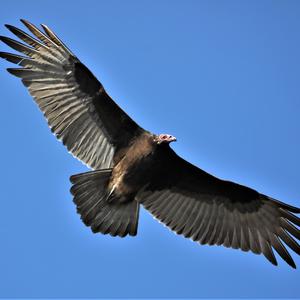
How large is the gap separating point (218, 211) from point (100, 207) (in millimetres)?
1899

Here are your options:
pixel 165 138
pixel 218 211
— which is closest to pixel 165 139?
pixel 165 138

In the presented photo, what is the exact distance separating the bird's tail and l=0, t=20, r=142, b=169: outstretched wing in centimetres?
37

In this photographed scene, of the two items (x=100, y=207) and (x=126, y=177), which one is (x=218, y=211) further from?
(x=100, y=207)

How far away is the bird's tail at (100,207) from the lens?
9859mm

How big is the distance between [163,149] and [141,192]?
2.82 ft

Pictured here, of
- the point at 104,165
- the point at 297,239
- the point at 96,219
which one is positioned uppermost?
the point at 297,239

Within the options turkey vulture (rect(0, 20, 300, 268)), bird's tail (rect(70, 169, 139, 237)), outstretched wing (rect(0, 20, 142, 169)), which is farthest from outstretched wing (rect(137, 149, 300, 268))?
outstretched wing (rect(0, 20, 142, 169))

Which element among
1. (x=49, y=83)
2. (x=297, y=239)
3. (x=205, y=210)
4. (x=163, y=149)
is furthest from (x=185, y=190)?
(x=49, y=83)

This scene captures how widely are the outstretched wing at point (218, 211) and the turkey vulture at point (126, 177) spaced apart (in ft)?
0.05

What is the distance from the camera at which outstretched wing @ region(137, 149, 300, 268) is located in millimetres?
10555

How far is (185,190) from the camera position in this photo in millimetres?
10836

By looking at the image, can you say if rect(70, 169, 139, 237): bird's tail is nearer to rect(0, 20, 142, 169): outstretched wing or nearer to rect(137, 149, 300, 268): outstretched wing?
rect(0, 20, 142, 169): outstretched wing

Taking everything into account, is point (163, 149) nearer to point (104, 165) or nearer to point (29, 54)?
point (104, 165)

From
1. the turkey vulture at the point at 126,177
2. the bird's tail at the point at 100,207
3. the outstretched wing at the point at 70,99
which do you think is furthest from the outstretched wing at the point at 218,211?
the outstretched wing at the point at 70,99
